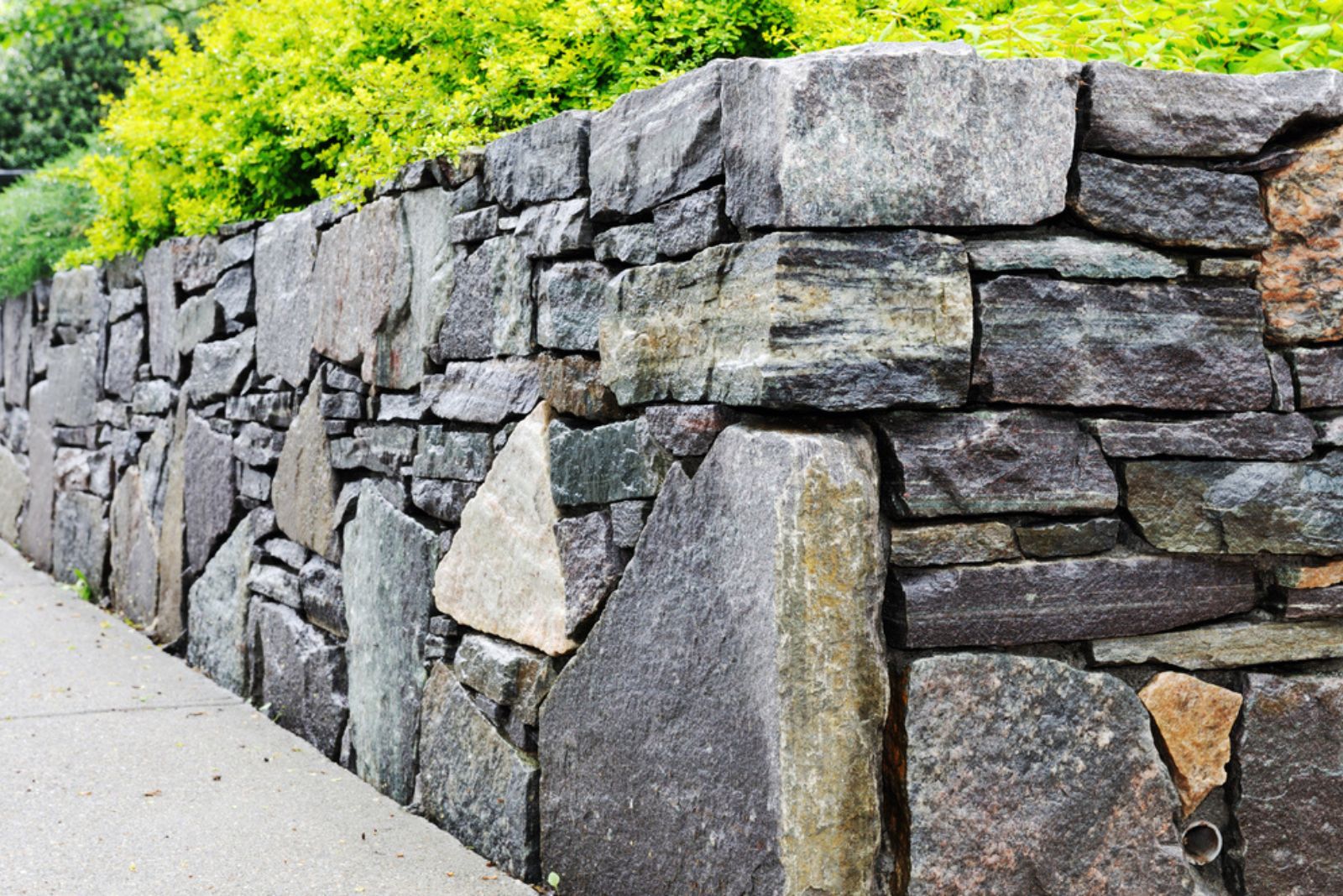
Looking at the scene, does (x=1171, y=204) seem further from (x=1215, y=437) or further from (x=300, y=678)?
(x=300, y=678)

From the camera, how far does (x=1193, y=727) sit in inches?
109

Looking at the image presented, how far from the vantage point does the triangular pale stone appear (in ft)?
11.1

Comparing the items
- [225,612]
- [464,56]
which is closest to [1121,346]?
[464,56]

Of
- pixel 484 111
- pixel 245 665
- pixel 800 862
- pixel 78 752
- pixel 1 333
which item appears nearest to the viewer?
pixel 800 862

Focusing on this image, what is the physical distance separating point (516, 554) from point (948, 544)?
130 centimetres

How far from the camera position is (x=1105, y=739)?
2.69m

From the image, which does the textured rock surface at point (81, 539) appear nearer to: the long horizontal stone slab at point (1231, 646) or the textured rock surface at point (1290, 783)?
the long horizontal stone slab at point (1231, 646)

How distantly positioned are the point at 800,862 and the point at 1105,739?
664 mm

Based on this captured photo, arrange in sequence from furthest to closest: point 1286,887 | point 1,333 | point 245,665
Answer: point 1,333
point 245,665
point 1286,887

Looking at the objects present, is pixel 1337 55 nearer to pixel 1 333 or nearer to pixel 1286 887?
pixel 1286 887

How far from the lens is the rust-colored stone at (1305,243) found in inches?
110

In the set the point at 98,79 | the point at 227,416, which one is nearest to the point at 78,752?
the point at 227,416

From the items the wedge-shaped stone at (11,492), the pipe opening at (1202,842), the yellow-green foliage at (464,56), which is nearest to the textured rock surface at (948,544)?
the pipe opening at (1202,842)

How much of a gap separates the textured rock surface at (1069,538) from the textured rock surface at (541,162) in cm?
138
